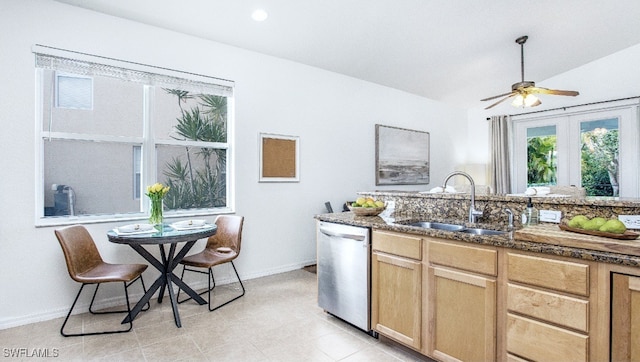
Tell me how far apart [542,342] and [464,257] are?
51cm

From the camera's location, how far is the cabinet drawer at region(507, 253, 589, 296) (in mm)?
1499

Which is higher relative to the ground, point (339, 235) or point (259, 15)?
point (259, 15)

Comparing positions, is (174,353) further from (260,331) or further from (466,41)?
(466,41)

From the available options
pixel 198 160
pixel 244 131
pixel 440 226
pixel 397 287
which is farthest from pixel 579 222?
pixel 198 160

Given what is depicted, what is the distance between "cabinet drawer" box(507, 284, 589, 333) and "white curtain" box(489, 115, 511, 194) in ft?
17.1

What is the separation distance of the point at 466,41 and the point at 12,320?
5.43m

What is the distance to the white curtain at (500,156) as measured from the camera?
628 cm

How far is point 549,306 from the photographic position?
62.5 inches

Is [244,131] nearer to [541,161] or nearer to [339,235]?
[339,235]

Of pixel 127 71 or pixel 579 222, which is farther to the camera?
pixel 127 71

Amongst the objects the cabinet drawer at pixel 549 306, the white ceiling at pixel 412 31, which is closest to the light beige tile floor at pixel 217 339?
the cabinet drawer at pixel 549 306

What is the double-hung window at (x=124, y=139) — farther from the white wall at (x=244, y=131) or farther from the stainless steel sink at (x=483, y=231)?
the stainless steel sink at (x=483, y=231)

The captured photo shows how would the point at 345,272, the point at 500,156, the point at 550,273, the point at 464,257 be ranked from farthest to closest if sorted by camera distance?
the point at 500,156 → the point at 345,272 → the point at 464,257 → the point at 550,273

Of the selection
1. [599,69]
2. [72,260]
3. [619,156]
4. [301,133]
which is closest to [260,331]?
[72,260]
